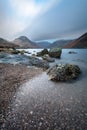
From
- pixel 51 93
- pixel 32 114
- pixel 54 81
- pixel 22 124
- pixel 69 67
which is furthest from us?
pixel 69 67

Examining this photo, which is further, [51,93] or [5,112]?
[51,93]

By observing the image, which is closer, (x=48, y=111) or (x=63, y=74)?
(x=48, y=111)

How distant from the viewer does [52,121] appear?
5.37 m

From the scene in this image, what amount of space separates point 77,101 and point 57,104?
1.47 metres

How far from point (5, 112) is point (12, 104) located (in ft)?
3.03

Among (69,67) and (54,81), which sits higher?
(69,67)

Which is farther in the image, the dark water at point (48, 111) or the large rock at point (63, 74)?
the large rock at point (63, 74)

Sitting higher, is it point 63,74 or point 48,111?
point 63,74

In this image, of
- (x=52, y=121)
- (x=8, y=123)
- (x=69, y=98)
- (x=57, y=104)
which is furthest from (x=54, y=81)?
(x=8, y=123)

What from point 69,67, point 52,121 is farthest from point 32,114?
point 69,67

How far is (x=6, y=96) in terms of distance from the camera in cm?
773

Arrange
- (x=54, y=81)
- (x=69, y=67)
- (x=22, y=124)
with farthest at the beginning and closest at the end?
(x=69, y=67), (x=54, y=81), (x=22, y=124)

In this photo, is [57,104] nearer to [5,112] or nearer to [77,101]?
[77,101]

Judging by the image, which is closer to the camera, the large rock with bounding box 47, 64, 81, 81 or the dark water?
the dark water
